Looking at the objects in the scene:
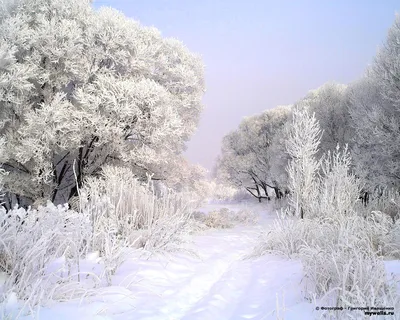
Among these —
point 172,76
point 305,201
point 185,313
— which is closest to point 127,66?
point 172,76

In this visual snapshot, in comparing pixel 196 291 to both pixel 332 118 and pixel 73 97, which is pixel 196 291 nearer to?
pixel 73 97

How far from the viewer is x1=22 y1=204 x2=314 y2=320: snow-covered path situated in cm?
253

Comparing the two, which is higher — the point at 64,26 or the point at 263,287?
the point at 64,26

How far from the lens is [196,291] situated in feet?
11.2

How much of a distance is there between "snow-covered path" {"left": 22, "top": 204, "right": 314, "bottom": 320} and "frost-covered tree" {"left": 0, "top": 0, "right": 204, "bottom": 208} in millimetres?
5964

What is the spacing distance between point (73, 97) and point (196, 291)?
8.81m

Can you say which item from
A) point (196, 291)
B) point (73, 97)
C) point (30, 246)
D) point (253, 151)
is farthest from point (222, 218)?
point (253, 151)

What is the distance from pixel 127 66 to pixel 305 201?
7.42m

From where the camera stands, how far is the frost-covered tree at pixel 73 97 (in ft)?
29.6

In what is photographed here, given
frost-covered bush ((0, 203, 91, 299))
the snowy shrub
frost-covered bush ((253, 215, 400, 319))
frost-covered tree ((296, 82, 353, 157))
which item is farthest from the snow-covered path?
frost-covered tree ((296, 82, 353, 157))

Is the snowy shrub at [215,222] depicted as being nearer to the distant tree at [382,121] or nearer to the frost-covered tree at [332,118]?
the distant tree at [382,121]

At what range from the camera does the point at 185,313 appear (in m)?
2.78

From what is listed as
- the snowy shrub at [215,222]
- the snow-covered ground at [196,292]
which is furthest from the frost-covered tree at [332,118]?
the snow-covered ground at [196,292]

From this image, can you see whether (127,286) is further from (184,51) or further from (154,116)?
(184,51)
